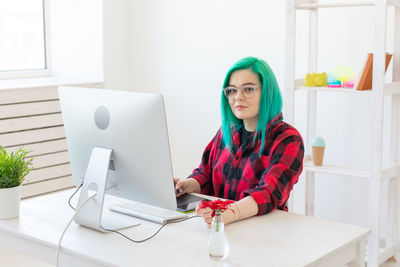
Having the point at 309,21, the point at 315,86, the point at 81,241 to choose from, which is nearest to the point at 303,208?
the point at 315,86

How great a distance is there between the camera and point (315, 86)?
3332mm

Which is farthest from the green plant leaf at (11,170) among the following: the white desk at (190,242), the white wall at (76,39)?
the white wall at (76,39)

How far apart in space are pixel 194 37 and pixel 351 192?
1.56 m

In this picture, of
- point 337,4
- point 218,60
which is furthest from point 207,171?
point 218,60

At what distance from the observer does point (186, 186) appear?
235cm

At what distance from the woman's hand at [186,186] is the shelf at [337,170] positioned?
1144 millimetres

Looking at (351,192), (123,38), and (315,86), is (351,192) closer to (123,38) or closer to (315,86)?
(315,86)

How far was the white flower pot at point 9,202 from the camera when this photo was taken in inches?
79.8

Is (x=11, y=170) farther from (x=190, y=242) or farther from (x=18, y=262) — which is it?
(x=18, y=262)

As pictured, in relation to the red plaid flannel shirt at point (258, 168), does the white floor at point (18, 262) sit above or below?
below

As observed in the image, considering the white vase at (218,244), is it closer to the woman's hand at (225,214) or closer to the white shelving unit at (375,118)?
the woman's hand at (225,214)

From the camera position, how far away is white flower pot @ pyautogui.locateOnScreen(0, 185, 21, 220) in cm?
Answer: 203

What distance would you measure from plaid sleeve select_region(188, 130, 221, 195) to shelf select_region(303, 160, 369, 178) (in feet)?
3.44

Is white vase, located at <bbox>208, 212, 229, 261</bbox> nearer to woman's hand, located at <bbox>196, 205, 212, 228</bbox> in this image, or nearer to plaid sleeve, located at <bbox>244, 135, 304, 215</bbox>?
woman's hand, located at <bbox>196, 205, 212, 228</bbox>
